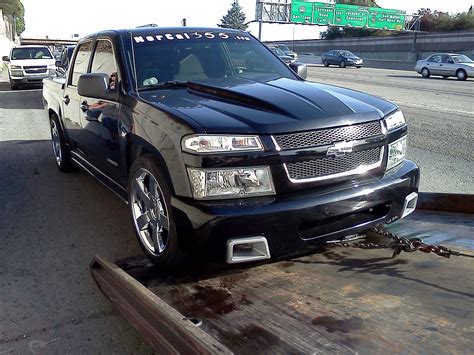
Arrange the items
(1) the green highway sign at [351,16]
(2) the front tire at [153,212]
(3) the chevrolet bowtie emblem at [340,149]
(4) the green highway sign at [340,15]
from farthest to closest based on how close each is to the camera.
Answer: (1) the green highway sign at [351,16] → (4) the green highway sign at [340,15] → (2) the front tire at [153,212] → (3) the chevrolet bowtie emblem at [340,149]

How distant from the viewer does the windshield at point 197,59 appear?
13.6ft

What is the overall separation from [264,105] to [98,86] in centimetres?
159

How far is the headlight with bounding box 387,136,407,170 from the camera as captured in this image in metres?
3.39

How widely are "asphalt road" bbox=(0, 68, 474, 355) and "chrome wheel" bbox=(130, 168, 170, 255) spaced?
0.52 meters

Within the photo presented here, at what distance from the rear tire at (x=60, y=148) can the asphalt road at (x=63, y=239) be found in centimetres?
15

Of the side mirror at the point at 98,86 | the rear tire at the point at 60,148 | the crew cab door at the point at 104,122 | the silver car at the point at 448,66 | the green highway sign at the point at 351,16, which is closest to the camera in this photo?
the side mirror at the point at 98,86

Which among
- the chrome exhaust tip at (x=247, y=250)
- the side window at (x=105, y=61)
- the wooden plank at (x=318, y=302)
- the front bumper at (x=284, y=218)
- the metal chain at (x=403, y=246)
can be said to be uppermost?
the side window at (x=105, y=61)

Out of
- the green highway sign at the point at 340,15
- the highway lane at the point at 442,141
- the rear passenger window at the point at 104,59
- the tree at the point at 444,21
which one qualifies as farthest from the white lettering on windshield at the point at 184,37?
the tree at the point at 444,21

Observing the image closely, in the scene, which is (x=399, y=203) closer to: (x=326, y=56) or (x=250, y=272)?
(x=250, y=272)

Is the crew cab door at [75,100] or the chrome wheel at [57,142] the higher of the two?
the crew cab door at [75,100]

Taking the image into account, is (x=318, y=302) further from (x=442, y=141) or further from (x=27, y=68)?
(x=27, y=68)

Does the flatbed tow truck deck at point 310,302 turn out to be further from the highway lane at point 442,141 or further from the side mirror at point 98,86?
the highway lane at point 442,141

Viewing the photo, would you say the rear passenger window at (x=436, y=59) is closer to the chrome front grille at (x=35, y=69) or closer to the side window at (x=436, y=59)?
the side window at (x=436, y=59)

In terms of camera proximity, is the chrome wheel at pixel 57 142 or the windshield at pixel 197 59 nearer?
the windshield at pixel 197 59
